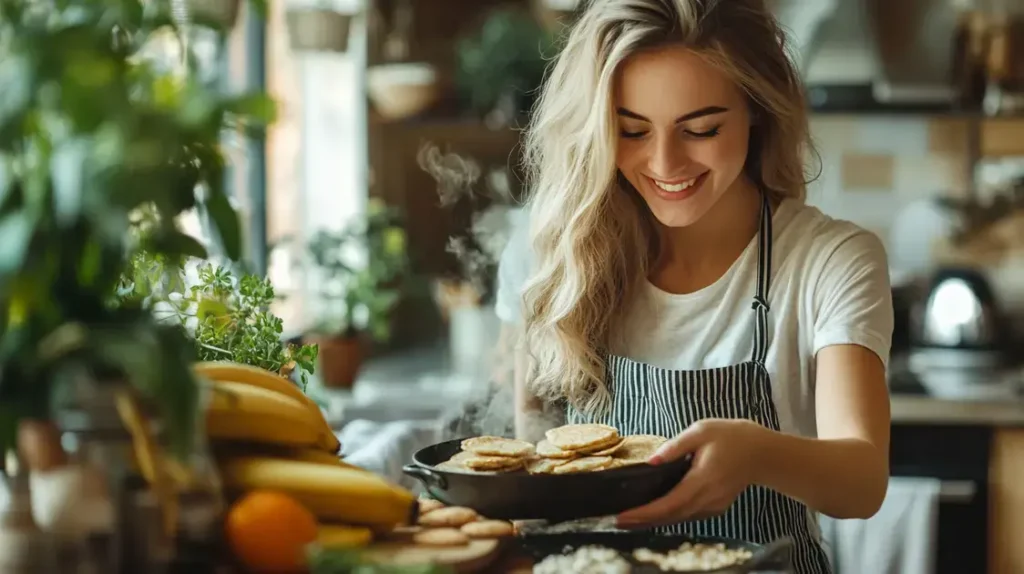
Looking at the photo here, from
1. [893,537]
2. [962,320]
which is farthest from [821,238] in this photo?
[962,320]

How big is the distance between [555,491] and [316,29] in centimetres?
223

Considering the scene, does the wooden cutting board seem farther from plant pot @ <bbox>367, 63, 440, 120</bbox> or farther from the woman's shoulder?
plant pot @ <bbox>367, 63, 440, 120</bbox>

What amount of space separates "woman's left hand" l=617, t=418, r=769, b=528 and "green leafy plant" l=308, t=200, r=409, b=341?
1873 mm

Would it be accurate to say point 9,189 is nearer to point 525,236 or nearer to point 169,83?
point 169,83

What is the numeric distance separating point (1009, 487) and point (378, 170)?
6.39 feet

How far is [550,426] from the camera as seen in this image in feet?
5.80

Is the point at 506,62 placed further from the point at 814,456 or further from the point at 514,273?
the point at 814,456

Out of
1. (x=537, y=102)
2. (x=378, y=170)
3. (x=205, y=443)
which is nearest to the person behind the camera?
(x=205, y=443)

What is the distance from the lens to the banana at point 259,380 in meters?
1.07

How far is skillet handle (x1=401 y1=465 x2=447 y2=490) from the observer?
3.68 ft

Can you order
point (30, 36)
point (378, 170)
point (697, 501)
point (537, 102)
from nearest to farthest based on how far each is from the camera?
point (30, 36) < point (697, 501) < point (537, 102) < point (378, 170)

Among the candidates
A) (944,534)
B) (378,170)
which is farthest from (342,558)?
(378,170)

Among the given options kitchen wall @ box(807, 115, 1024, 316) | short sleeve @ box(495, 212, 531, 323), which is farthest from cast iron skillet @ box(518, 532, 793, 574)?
kitchen wall @ box(807, 115, 1024, 316)

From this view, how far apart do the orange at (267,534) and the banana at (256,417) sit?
86mm
